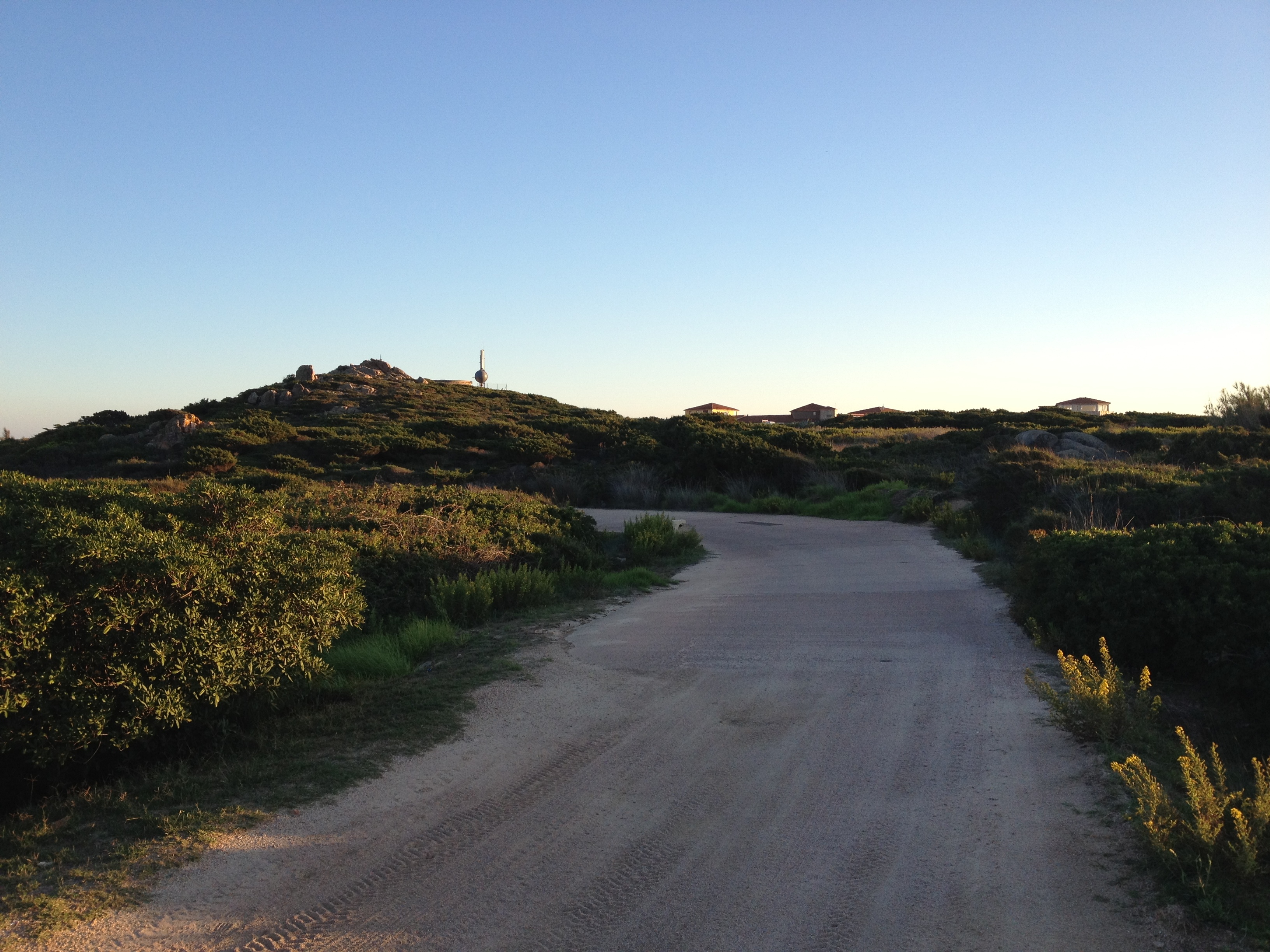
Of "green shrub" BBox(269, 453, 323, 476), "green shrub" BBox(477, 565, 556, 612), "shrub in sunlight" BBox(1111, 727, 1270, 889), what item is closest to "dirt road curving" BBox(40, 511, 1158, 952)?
"shrub in sunlight" BBox(1111, 727, 1270, 889)

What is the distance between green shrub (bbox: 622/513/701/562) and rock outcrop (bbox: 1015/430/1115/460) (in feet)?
49.3

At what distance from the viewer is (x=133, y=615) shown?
478 centimetres

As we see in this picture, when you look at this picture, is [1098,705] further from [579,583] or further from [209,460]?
[209,460]

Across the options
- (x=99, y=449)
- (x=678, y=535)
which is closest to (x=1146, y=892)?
(x=678, y=535)

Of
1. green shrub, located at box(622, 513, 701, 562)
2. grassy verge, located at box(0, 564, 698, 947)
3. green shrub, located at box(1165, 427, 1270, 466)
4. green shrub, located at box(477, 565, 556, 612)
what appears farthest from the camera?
green shrub, located at box(1165, 427, 1270, 466)

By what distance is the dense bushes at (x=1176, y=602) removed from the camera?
22.1 ft

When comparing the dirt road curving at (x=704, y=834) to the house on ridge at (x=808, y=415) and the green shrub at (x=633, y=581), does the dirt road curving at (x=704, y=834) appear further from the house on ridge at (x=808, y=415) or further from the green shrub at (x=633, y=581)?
the house on ridge at (x=808, y=415)

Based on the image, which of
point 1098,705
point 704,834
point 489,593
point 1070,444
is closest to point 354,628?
point 489,593

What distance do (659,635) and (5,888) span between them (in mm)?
5888

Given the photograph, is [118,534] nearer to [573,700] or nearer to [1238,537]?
[573,700]

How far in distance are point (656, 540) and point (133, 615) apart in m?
10.5

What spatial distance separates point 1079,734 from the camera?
5457mm

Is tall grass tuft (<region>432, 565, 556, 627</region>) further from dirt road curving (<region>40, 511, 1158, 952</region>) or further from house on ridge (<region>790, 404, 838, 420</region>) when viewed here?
house on ridge (<region>790, 404, 838, 420</region>)

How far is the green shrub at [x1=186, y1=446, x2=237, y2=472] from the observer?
97.5 feet
